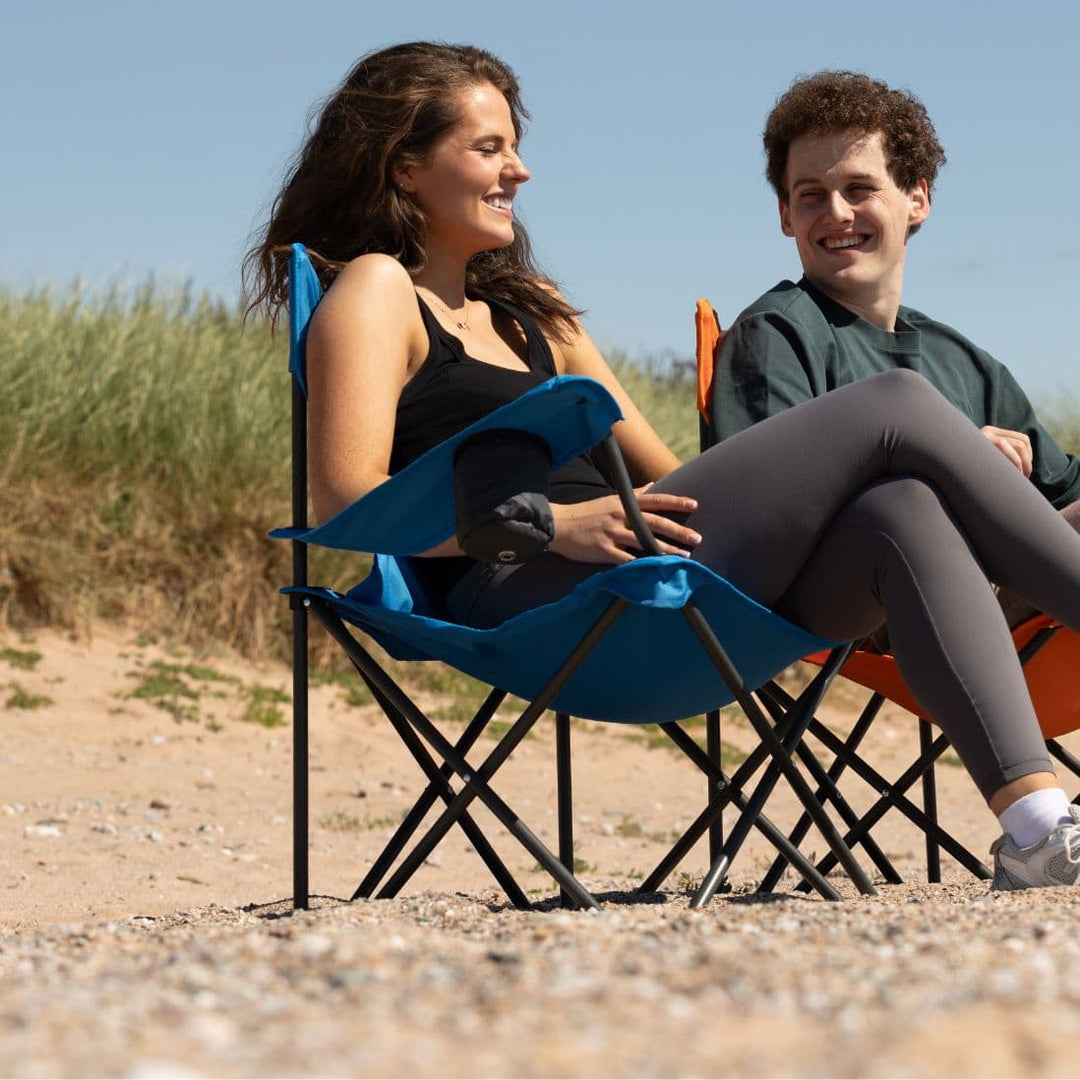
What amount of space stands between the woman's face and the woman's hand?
0.71 m

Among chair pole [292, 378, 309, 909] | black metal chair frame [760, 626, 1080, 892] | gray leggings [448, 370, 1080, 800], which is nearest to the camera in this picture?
gray leggings [448, 370, 1080, 800]

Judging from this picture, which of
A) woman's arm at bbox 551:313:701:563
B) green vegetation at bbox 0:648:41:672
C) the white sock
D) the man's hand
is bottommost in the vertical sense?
green vegetation at bbox 0:648:41:672

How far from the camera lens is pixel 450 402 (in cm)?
264

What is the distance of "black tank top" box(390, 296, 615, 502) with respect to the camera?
2627mm

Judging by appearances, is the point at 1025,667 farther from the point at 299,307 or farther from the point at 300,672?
the point at 299,307

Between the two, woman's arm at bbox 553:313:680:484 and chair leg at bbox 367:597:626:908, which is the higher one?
woman's arm at bbox 553:313:680:484

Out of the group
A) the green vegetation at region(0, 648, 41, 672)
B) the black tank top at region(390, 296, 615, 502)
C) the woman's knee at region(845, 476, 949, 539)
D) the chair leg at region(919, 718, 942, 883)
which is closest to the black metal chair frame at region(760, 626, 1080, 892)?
the chair leg at region(919, 718, 942, 883)

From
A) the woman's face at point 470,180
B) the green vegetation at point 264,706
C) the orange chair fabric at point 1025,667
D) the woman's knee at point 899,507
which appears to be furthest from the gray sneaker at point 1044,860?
the green vegetation at point 264,706

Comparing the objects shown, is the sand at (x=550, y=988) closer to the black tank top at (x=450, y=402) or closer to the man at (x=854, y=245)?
the black tank top at (x=450, y=402)

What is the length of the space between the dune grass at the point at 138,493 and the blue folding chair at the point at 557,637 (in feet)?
13.2

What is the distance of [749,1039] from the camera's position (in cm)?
124

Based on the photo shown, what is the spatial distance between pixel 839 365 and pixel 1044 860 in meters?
1.13

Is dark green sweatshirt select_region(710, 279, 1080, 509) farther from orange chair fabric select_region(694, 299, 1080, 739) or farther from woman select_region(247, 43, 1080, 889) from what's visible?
woman select_region(247, 43, 1080, 889)

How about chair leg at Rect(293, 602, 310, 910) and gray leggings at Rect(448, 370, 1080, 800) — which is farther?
chair leg at Rect(293, 602, 310, 910)
